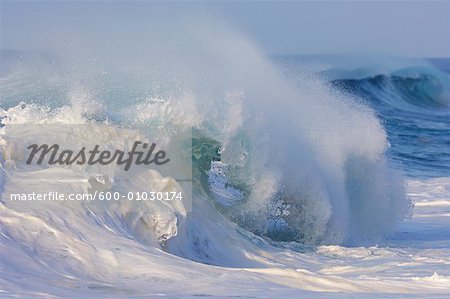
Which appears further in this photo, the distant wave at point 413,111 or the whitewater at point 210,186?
the distant wave at point 413,111

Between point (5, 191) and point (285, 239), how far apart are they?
12.2 feet

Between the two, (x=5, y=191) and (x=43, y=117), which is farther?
(x=43, y=117)

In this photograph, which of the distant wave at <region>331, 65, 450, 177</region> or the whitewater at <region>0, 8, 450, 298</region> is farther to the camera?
the distant wave at <region>331, 65, 450, 177</region>

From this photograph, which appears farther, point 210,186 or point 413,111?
point 413,111

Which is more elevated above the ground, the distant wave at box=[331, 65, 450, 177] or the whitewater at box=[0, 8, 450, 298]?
the distant wave at box=[331, 65, 450, 177]

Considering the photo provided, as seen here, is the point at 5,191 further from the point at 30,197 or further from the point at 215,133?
the point at 215,133

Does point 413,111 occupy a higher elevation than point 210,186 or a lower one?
higher

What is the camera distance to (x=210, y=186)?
10.0 meters

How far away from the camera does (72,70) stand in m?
12.1

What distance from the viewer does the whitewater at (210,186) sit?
269 inches

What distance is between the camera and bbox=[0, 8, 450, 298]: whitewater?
684 cm

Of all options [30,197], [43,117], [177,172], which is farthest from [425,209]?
[30,197]

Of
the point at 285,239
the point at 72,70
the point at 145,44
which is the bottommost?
the point at 285,239

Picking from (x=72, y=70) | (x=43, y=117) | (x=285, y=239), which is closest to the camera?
(x=43, y=117)
